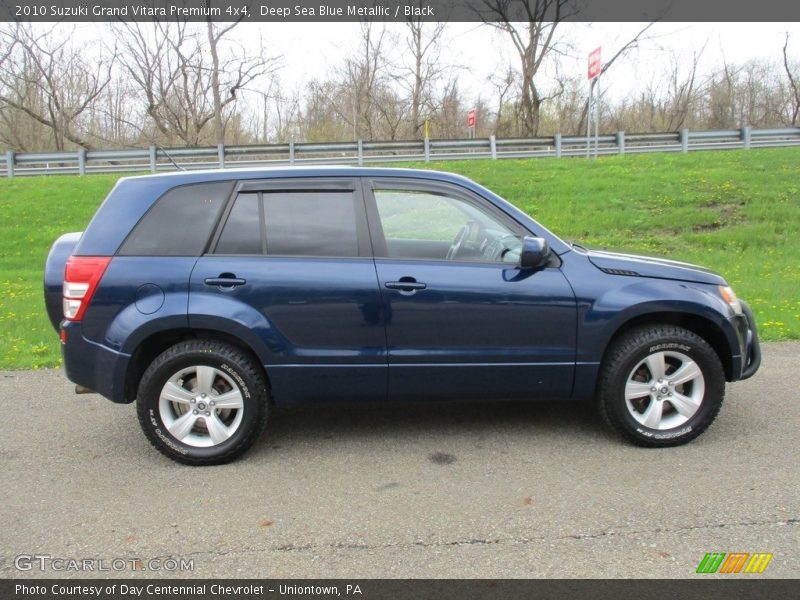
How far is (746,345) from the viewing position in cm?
404

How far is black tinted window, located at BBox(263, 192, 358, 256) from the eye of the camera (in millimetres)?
3865

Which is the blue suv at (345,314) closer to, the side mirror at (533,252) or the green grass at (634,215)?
the side mirror at (533,252)

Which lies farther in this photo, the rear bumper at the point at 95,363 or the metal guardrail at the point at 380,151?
the metal guardrail at the point at 380,151

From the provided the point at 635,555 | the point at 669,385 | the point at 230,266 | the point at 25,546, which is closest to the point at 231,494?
the point at 25,546

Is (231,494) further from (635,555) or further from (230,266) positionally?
(635,555)

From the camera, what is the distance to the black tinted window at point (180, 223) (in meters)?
3.80

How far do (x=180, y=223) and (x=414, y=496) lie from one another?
7.08 feet

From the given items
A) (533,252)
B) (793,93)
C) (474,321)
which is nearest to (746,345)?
(533,252)

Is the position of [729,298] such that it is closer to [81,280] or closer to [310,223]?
[310,223]

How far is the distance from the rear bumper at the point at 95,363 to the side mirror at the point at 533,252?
2.45m

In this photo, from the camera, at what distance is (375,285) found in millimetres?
3760
